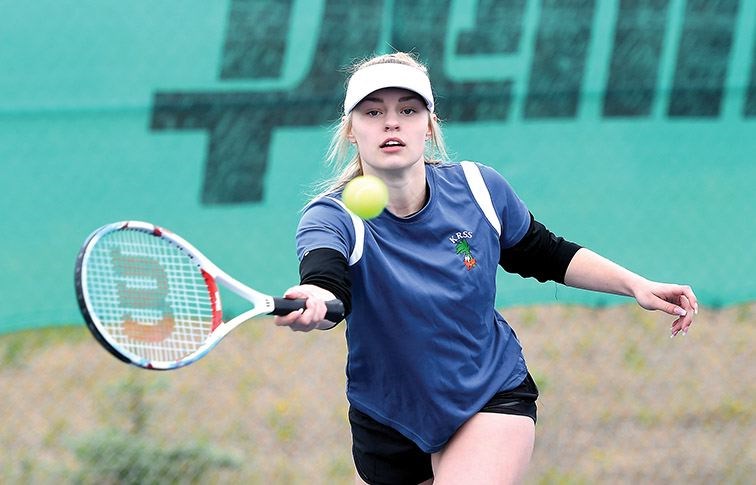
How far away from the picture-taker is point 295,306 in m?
2.92

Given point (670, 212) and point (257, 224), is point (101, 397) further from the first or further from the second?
point (670, 212)

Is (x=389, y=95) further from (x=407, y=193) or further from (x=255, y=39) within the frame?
(x=255, y=39)

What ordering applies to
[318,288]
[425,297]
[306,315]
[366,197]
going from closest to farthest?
[306,315]
[318,288]
[366,197]
[425,297]

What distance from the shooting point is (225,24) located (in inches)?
209

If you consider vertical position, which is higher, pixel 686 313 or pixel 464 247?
pixel 464 247

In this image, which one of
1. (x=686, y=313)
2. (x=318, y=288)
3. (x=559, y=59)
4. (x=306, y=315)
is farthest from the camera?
(x=559, y=59)

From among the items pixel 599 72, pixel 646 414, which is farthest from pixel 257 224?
pixel 646 414

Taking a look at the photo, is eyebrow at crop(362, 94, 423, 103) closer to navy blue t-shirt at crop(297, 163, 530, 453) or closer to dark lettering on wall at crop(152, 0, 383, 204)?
navy blue t-shirt at crop(297, 163, 530, 453)

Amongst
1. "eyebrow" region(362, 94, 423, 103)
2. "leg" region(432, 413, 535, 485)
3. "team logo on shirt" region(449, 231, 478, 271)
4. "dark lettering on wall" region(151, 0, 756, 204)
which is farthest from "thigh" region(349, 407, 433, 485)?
"dark lettering on wall" region(151, 0, 756, 204)

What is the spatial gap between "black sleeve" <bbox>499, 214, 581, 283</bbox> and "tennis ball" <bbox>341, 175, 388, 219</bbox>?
584 millimetres

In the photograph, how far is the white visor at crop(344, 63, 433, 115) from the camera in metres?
3.37

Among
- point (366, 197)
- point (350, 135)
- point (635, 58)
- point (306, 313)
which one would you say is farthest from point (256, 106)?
point (306, 313)

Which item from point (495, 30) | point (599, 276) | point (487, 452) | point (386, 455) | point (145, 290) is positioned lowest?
point (386, 455)

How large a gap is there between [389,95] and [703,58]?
→ 2.86m
